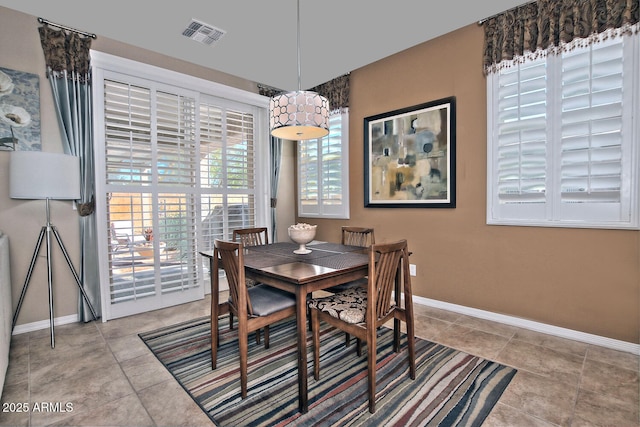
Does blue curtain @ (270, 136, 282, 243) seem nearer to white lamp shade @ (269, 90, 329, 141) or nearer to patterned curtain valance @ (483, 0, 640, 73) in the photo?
white lamp shade @ (269, 90, 329, 141)

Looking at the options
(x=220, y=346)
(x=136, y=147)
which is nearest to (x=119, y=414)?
(x=220, y=346)

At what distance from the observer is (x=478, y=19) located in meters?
2.75

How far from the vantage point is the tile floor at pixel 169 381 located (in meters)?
1.58

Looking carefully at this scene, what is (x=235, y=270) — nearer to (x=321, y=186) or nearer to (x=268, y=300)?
(x=268, y=300)

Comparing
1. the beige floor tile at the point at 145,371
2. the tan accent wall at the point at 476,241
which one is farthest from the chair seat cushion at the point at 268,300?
the tan accent wall at the point at 476,241

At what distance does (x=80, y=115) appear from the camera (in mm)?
2787

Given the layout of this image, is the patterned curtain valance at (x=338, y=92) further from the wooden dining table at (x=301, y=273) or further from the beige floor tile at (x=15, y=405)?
the beige floor tile at (x=15, y=405)

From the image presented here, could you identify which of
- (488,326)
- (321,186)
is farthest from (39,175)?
(488,326)

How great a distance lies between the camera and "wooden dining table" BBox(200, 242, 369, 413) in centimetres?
163

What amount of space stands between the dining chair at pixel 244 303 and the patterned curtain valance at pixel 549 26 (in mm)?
2713

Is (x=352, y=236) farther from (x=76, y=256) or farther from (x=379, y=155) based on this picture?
(x=76, y=256)

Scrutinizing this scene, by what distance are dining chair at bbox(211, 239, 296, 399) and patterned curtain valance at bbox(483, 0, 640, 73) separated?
2713 mm

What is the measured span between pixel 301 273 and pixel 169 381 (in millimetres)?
1148

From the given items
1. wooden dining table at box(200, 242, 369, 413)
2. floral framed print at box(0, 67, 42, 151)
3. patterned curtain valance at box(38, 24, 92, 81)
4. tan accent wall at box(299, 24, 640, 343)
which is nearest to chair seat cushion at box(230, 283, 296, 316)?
wooden dining table at box(200, 242, 369, 413)
